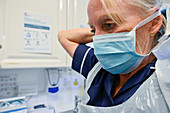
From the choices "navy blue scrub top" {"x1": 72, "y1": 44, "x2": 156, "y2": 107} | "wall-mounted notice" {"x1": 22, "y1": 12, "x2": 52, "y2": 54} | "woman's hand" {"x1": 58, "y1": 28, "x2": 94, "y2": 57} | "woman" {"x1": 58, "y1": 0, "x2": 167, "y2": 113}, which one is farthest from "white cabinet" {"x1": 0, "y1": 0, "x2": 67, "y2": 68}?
"woman" {"x1": 58, "y1": 0, "x2": 167, "y2": 113}

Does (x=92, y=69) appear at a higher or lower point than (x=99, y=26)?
lower

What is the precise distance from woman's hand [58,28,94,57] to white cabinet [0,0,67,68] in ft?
1.08

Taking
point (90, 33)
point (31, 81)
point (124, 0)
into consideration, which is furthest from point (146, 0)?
point (31, 81)

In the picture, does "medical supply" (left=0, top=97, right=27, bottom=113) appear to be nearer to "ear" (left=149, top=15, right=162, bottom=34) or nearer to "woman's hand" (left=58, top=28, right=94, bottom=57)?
"woman's hand" (left=58, top=28, right=94, bottom=57)

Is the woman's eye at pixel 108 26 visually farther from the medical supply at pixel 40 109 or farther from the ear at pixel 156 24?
the medical supply at pixel 40 109

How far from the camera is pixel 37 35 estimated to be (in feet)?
3.39

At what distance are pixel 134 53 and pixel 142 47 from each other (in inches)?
1.8

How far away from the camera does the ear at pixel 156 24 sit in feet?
1.61

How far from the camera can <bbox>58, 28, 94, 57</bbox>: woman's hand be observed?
0.79 meters

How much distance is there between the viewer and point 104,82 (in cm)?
64

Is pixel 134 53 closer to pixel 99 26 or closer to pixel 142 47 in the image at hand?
pixel 142 47

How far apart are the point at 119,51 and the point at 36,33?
2.53 feet

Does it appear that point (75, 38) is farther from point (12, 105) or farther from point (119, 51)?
point (12, 105)

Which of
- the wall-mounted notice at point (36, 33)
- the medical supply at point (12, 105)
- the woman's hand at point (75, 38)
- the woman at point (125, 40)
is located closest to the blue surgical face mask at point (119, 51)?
the woman at point (125, 40)
